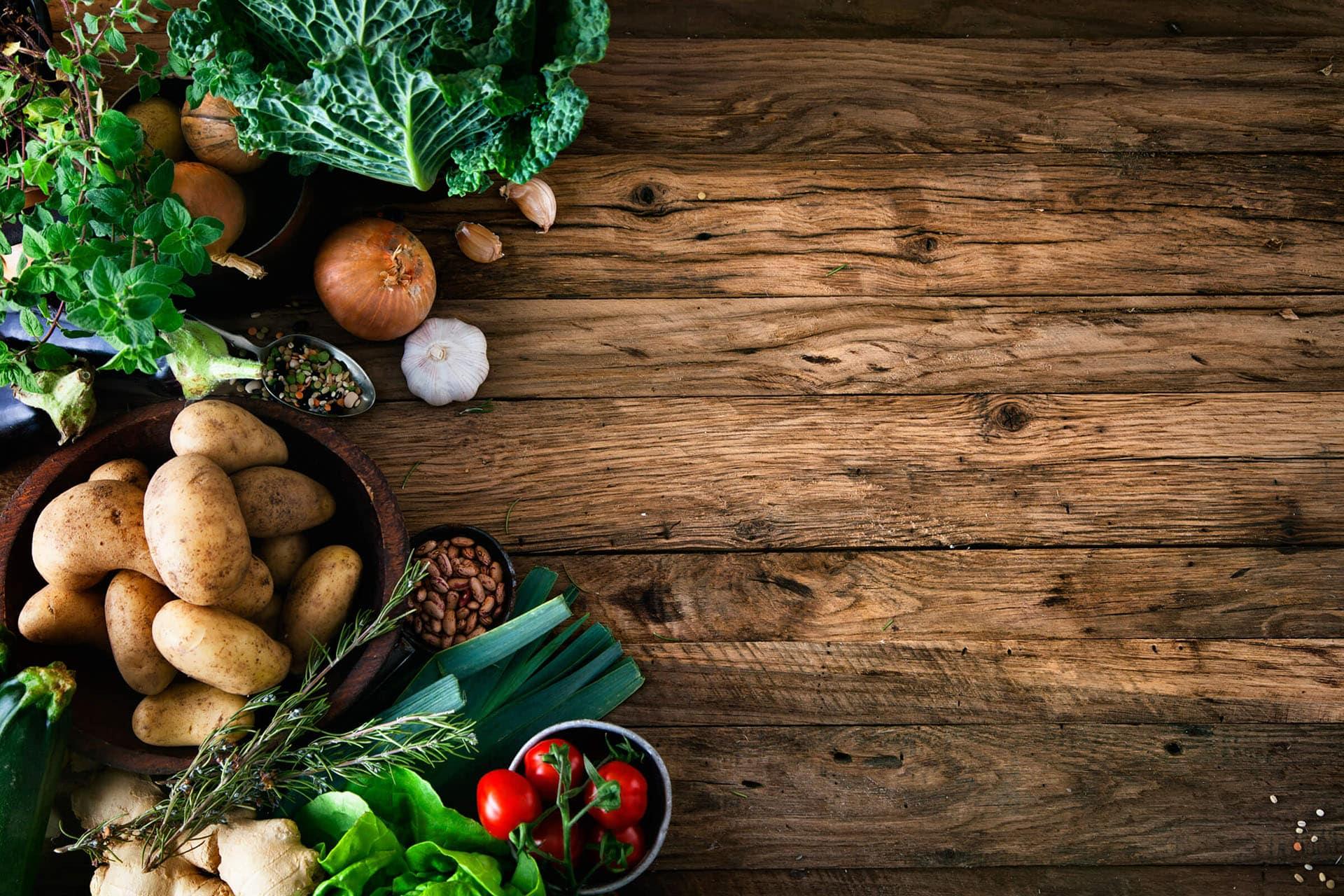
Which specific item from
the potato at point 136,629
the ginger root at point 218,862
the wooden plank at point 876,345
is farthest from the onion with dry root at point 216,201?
the ginger root at point 218,862

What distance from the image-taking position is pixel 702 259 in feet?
5.37

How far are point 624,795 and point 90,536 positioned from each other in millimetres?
716

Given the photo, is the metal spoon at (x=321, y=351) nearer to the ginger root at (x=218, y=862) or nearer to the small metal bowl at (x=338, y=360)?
the small metal bowl at (x=338, y=360)

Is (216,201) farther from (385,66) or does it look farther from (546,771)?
(546,771)

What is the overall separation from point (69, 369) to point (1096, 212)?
5.53 feet

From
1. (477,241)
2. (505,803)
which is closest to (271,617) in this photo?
(505,803)

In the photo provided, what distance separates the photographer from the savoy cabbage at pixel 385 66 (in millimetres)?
1157

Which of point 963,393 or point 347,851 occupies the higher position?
point 963,393

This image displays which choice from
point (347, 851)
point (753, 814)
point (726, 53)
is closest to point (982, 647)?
point (753, 814)

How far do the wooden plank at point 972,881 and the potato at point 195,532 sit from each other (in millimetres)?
781

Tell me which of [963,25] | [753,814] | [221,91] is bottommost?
[753,814]

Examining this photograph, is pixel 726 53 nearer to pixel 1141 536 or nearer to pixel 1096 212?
pixel 1096 212

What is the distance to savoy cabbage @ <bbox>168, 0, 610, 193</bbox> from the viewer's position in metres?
1.16

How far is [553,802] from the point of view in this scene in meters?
1.21
